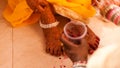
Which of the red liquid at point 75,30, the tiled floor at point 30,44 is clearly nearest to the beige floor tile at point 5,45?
the tiled floor at point 30,44

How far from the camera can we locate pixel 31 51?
128cm

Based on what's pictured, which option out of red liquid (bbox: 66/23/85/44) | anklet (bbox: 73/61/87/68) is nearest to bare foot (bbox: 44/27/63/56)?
red liquid (bbox: 66/23/85/44)

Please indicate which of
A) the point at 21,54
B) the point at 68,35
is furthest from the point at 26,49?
the point at 68,35

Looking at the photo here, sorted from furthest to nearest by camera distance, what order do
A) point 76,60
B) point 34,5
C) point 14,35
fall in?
point 14,35 → point 34,5 → point 76,60

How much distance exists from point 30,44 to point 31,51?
5cm

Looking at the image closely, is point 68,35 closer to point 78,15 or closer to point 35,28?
point 78,15

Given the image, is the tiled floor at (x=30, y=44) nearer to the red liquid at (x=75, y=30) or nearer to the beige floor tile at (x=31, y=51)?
the beige floor tile at (x=31, y=51)

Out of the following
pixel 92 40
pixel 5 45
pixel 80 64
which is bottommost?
Answer: pixel 5 45

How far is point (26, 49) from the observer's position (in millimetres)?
1291

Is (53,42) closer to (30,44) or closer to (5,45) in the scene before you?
(30,44)

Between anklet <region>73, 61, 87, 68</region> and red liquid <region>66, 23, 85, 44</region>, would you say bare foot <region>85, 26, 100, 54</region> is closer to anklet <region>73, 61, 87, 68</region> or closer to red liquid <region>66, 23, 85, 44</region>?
red liquid <region>66, 23, 85, 44</region>

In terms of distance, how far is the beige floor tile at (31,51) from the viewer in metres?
1.22

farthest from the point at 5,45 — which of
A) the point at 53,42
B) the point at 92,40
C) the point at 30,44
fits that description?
the point at 92,40

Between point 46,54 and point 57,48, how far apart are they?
0.08m
